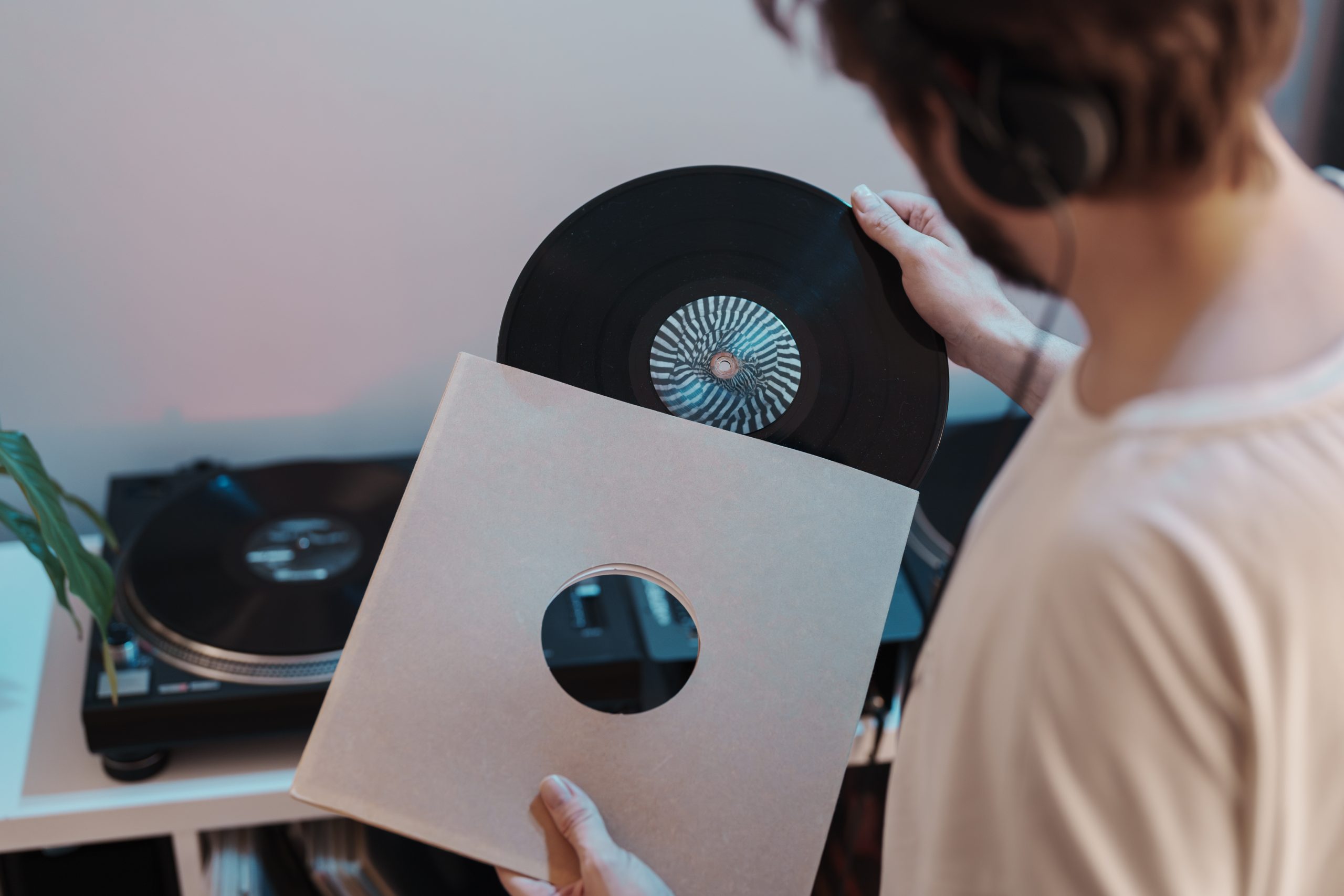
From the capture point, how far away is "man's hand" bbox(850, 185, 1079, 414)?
740 mm

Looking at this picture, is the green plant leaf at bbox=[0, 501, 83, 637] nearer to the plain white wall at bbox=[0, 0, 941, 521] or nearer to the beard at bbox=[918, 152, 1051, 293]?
the plain white wall at bbox=[0, 0, 941, 521]

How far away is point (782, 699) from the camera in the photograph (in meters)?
0.65

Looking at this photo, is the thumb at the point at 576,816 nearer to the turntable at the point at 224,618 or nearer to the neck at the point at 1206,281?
the neck at the point at 1206,281

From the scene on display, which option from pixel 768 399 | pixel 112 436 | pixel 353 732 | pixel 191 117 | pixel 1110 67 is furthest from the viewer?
pixel 112 436

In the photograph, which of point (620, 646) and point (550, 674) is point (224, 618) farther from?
point (550, 674)

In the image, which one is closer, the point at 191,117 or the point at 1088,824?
the point at 1088,824

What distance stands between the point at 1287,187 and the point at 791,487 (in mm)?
328

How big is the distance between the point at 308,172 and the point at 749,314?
73 cm

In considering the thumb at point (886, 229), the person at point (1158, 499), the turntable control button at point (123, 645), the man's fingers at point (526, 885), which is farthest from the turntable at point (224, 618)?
the person at point (1158, 499)

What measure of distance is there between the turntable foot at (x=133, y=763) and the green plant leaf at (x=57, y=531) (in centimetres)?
19

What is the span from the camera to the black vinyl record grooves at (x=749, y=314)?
720 mm

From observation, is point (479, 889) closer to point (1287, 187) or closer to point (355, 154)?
point (355, 154)

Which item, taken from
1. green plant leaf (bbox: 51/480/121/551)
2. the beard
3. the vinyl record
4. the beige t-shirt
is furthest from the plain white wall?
the beige t-shirt

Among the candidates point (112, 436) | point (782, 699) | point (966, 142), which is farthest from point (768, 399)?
point (112, 436)
